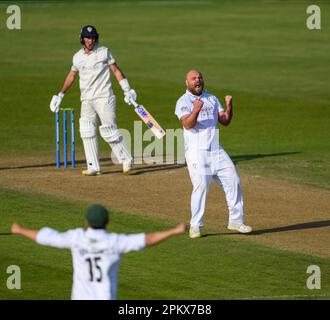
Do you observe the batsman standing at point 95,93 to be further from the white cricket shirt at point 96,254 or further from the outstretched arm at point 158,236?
the outstretched arm at point 158,236

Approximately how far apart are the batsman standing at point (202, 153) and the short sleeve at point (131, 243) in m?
6.14

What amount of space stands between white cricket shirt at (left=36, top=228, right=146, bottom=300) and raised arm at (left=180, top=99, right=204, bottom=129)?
5.80 m

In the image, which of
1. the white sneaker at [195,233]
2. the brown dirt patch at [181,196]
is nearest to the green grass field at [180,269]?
the white sneaker at [195,233]

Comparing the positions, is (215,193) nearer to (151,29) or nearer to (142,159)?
(142,159)

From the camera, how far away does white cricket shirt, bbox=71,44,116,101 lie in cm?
2211

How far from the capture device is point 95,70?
72.6 ft

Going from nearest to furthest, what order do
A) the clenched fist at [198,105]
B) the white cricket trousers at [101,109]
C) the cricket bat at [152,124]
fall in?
1. the clenched fist at [198,105]
2. the cricket bat at [152,124]
3. the white cricket trousers at [101,109]

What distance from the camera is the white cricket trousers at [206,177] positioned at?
58.7 feet

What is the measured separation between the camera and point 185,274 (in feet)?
53.2

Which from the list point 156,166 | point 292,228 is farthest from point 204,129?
point 156,166

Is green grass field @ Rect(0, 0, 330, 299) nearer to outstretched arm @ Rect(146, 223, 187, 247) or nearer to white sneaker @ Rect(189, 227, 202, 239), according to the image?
white sneaker @ Rect(189, 227, 202, 239)

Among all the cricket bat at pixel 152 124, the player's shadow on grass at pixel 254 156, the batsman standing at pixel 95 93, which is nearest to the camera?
the cricket bat at pixel 152 124

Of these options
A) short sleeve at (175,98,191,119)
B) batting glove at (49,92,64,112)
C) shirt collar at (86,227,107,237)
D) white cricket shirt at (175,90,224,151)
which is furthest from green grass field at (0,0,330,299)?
shirt collar at (86,227,107,237)

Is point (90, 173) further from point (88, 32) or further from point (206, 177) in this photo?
point (206, 177)
